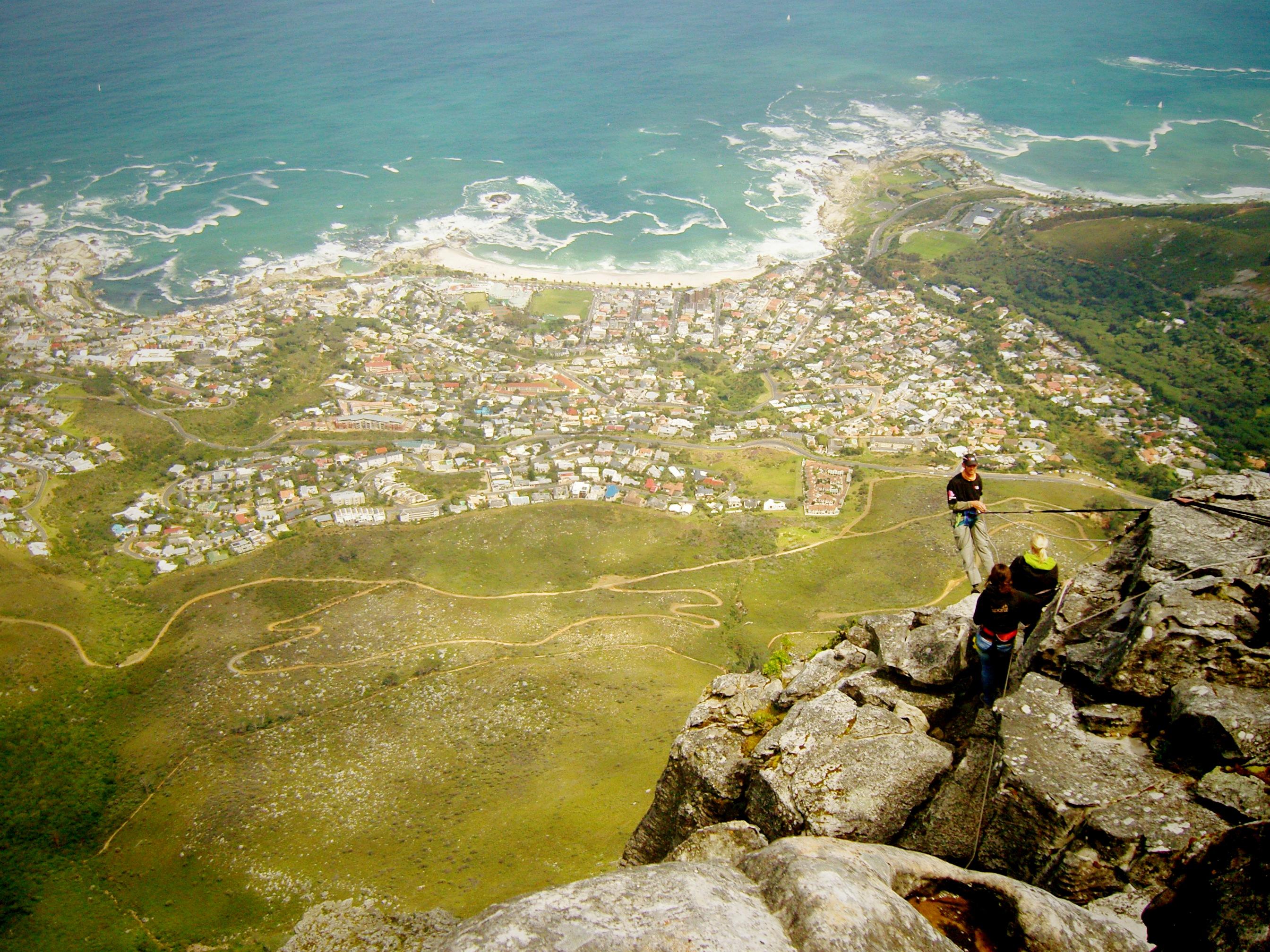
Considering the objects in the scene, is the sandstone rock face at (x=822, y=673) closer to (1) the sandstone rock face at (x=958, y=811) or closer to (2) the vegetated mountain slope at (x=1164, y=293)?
(1) the sandstone rock face at (x=958, y=811)

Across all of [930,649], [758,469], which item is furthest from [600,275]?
[930,649]

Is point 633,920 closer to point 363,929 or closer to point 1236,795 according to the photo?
point 1236,795

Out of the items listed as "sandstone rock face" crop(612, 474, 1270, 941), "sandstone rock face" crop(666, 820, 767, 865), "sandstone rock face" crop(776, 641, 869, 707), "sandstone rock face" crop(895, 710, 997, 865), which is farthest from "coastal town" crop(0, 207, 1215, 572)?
"sandstone rock face" crop(895, 710, 997, 865)

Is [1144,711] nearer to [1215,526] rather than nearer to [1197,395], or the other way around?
[1215,526]

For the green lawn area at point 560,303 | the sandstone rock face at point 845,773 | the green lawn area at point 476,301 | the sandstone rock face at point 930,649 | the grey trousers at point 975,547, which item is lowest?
the green lawn area at point 560,303

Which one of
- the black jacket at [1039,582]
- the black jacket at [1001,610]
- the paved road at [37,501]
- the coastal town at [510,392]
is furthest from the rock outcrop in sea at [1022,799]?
the paved road at [37,501]

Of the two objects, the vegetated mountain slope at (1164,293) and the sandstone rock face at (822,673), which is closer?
the sandstone rock face at (822,673)

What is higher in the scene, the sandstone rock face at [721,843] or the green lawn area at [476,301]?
the sandstone rock face at [721,843]

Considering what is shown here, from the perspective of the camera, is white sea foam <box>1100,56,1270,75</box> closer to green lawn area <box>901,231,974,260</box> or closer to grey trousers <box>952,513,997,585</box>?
green lawn area <box>901,231,974,260</box>
